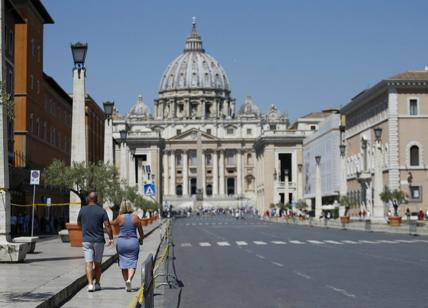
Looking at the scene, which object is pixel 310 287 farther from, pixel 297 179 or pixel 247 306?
pixel 297 179

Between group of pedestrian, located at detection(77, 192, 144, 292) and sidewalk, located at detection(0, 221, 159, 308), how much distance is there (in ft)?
1.68

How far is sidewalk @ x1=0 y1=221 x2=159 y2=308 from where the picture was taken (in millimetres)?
12398

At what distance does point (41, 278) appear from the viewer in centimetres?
1603

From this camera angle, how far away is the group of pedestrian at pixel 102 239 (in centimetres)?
1505

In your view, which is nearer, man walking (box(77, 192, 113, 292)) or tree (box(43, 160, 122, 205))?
man walking (box(77, 192, 113, 292))

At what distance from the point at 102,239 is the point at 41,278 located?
1.46 m

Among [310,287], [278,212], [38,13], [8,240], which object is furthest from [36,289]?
[278,212]

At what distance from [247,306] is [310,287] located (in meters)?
3.33

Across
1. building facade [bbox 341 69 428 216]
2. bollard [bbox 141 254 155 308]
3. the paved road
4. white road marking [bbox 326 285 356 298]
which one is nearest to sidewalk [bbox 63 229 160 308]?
the paved road

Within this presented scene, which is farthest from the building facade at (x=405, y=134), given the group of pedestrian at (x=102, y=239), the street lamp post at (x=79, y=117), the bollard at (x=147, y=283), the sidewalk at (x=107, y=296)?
the bollard at (x=147, y=283)

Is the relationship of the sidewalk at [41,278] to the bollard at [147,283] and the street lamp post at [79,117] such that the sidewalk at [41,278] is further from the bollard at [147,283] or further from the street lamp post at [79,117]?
the street lamp post at [79,117]

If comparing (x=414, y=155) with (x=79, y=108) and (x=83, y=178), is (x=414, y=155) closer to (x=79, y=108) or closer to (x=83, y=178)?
(x=83, y=178)

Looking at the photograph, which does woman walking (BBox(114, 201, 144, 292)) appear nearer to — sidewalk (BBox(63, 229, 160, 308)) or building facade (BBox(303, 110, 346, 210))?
sidewalk (BBox(63, 229, 160, 308))

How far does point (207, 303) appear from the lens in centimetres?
1480
